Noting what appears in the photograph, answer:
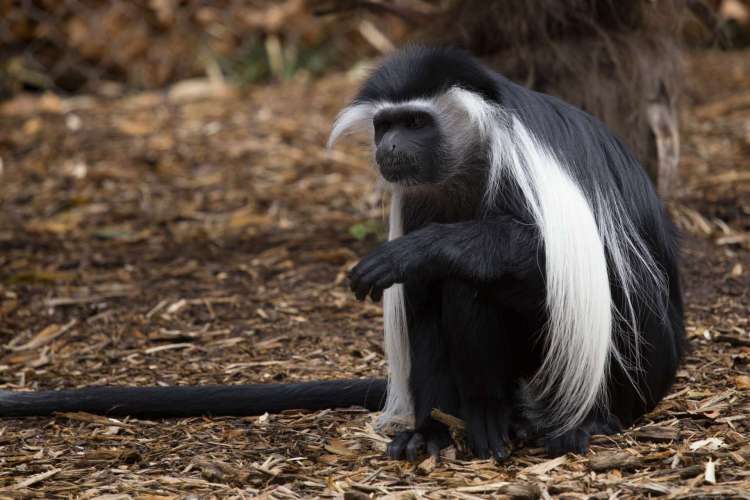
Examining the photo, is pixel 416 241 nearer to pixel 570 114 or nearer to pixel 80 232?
pixel 570 114

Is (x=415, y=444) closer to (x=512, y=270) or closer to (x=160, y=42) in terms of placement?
(x=512, y=270)

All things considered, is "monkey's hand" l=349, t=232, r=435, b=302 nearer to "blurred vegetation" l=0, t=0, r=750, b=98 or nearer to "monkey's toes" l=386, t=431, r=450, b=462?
"monkey's toes" l=386, t=431, r=450, b=462

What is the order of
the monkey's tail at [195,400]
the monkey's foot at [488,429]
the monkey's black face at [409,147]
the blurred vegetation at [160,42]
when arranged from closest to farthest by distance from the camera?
the monkey's foot at [488,429] < the monkey's black face at [409,147] < the monkey's tail at [195,400] < the blurred vegetation at [160,42]

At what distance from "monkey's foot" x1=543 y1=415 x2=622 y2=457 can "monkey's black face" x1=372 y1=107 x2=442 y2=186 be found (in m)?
0.84

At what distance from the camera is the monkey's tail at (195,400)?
10.3 feet

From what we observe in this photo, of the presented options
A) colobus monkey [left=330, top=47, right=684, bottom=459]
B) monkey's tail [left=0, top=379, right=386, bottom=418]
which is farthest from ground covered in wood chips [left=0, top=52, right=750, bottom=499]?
colobus monkey [left=330, top=47, right=684, bottom=459]

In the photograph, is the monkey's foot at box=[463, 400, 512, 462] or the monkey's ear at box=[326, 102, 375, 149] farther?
the monkey's ear at box=[326, 102, 375, 149]

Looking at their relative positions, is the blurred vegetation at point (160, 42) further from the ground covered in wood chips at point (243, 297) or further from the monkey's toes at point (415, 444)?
the monkey's toes at point (415, 444)

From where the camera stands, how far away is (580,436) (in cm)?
271

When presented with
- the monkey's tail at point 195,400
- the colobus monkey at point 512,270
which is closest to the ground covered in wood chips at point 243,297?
the monkey's tail at point 195,400

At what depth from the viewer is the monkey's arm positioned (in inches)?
103

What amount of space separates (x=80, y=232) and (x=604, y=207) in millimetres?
3319

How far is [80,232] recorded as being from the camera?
208 inches

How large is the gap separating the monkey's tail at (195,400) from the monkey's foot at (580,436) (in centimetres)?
66
